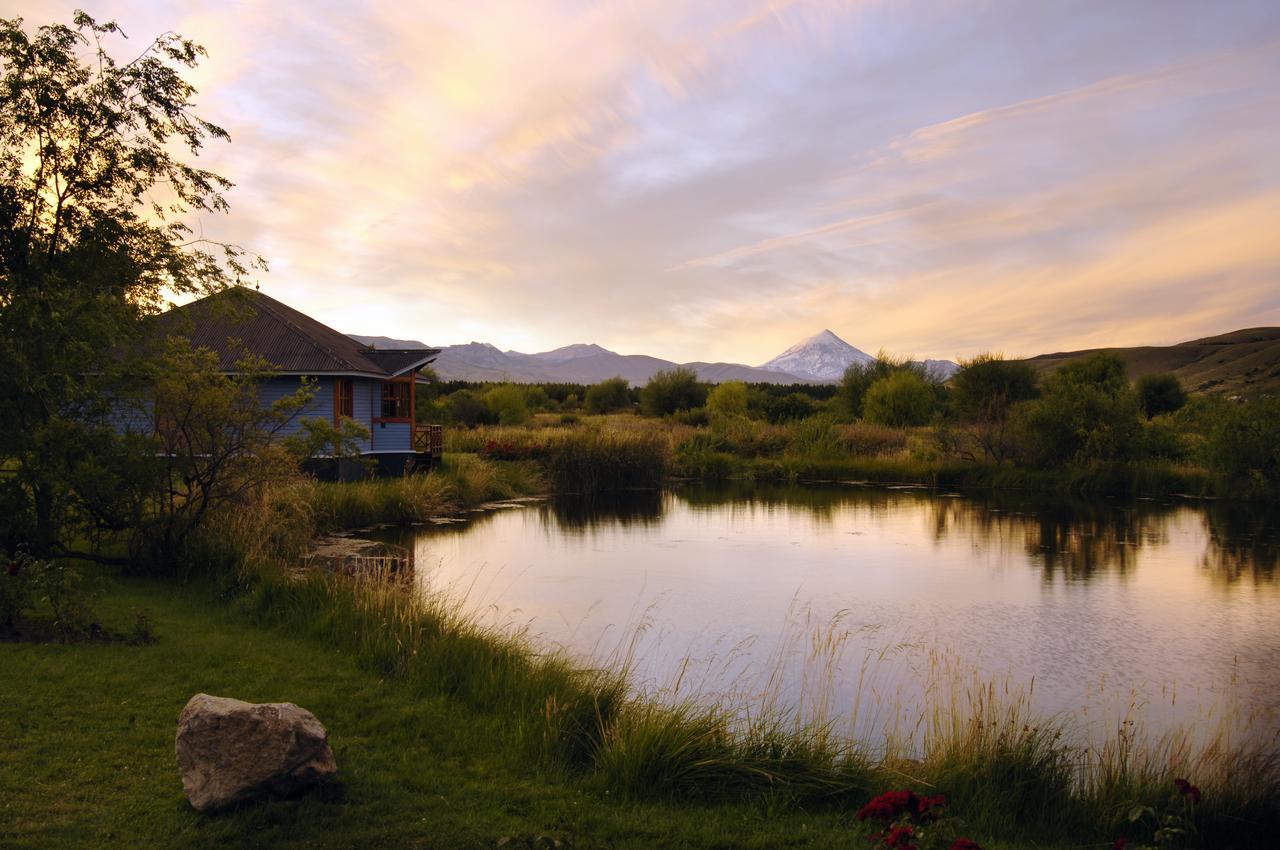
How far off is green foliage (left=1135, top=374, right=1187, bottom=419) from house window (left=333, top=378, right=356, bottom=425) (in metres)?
43.1

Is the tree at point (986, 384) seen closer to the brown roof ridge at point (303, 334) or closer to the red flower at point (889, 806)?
the brown roof ridge at point (303, 334)

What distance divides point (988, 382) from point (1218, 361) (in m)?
70.9

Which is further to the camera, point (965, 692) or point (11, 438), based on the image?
point (11, 438)

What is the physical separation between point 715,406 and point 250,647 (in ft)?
131

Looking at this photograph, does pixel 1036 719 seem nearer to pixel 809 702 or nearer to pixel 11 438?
pixel 809 702

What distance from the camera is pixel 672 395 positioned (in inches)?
2095

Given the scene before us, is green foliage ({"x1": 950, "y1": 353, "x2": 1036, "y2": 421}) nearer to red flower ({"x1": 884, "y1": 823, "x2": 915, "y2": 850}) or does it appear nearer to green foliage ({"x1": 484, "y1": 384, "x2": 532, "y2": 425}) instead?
green foliage ({"x1": 484, "y1": 384, "x2": 532, "y2": 425})

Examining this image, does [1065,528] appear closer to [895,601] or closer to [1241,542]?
[1241,542]

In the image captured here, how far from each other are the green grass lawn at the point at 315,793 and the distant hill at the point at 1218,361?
7171 centimetres

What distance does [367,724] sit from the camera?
595 centimetres

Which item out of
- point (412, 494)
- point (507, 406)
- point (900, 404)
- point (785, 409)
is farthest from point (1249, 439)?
point (507, 406)

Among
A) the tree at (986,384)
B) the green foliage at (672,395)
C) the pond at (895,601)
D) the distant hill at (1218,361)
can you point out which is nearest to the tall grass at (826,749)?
the pond at (895,601)

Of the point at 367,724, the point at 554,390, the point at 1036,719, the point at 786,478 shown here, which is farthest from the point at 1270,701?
the point at 554,390

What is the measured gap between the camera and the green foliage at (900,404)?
40.6 meters
